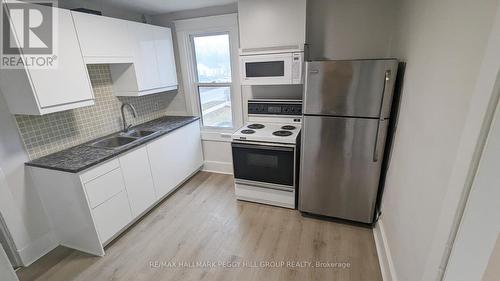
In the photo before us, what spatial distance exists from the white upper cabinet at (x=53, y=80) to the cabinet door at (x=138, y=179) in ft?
2.14

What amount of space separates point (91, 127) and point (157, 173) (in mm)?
840

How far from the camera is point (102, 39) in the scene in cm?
213

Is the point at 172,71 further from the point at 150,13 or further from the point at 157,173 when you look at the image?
the point at 157,173

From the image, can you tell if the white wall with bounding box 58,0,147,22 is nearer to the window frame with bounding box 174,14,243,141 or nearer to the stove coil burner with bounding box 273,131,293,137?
the window frame with bounding box 174,14,243,141

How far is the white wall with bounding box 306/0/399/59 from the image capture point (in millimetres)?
2355

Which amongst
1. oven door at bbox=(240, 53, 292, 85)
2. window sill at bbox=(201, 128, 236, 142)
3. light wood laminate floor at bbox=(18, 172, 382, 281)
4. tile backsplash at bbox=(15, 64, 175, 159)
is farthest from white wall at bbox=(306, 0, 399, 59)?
tile backsplash at bbox=(15, 64, 175, 159)

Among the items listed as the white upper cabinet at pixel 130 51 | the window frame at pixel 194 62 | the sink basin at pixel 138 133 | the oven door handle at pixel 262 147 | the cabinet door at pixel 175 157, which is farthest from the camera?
the window frame at pixel 194 62

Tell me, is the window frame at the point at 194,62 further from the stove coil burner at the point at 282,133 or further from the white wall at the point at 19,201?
the white wall at the point at 19,201

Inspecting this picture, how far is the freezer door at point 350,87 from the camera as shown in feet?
6.03

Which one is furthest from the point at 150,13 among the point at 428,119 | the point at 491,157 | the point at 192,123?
the point at 491,157

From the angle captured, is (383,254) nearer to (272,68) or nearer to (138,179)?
(272,68)

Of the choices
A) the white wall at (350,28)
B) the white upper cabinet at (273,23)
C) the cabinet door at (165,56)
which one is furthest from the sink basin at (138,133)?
the white wall at (350,28)

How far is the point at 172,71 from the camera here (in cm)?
307

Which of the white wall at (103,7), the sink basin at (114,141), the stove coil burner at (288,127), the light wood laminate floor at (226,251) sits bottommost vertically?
the light wood laminate floor at (226,251)
